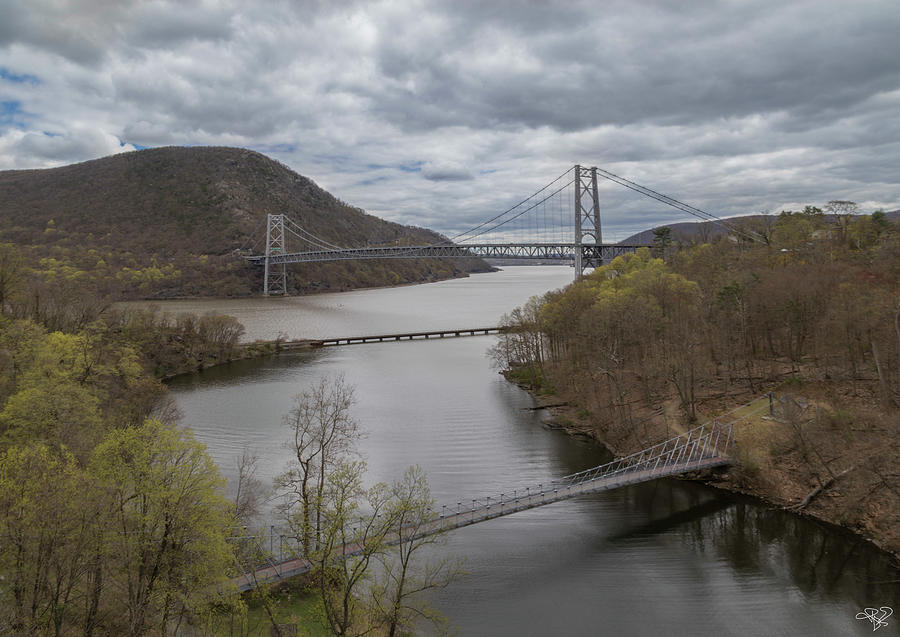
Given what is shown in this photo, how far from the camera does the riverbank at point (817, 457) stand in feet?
47.5

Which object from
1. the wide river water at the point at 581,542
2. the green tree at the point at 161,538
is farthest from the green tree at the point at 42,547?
the wide river water at the point at 581,542

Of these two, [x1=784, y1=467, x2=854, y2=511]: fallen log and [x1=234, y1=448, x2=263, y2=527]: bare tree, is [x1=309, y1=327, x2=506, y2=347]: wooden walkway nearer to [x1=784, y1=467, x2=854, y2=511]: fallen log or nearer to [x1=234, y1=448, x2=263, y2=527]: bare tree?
[x1=234, y1=448, x2=263, y2=527]: bare tree

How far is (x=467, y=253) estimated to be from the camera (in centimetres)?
7281

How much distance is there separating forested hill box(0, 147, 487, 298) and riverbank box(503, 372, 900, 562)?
68.7 meters

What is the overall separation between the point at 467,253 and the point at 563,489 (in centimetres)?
5878

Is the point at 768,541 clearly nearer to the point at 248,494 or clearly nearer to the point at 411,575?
the point at 411,575

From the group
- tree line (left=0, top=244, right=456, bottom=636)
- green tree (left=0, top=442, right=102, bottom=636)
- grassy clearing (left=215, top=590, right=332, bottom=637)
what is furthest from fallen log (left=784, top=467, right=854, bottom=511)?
green tree (left=0, top=442, right=102, bottom=636)

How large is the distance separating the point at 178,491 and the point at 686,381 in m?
20.5

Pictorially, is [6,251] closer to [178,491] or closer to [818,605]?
[178,491]

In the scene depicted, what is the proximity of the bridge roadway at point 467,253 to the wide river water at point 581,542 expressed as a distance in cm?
3114

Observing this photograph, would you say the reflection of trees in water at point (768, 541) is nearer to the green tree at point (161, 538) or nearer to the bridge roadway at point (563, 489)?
the bridge roadway at point (563, 489)

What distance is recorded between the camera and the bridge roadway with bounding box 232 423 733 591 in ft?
37.0

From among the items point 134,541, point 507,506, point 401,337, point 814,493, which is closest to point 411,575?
point 507,506

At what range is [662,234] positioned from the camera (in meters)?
53.0
